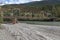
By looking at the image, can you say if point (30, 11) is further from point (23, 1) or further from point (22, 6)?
point (23, 1)

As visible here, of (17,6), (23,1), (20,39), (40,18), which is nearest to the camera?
(20,39)

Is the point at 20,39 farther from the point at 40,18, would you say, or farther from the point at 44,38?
the point at 40,18

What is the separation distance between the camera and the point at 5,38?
9312 mm

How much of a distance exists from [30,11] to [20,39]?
39.9 feet

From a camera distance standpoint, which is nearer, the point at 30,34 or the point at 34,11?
the point at 30,34

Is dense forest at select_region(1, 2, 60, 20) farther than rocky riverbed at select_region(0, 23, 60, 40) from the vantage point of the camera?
Yes

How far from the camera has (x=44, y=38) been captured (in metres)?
9.23

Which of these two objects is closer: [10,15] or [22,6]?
[10,15]

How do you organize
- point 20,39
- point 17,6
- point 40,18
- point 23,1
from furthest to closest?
1. point 23,1
2. point 17,6
3. point 40,18
4. point 20,39

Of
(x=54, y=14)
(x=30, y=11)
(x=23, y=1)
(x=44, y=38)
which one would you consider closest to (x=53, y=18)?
(x=54, y=14)

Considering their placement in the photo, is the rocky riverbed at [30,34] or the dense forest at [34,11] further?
the dense forest at [34,11]

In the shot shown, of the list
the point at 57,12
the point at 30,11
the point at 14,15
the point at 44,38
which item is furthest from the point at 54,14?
the point at 44,38

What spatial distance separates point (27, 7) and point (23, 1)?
3087 mm

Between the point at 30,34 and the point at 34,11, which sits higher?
the point at 30,34
